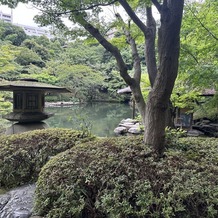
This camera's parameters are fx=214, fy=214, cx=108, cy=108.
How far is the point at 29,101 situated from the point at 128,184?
11.0 ft

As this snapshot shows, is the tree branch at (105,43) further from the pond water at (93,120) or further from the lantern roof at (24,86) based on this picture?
the lantern roof at (24,86)

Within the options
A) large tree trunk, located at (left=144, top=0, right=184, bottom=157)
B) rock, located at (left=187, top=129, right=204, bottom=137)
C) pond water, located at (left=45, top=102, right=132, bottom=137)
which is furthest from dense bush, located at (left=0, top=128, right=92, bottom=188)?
rock, located at (left=187, top=129, right=204, bottom=137)

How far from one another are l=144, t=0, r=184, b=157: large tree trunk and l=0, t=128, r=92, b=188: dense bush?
4.24 feet

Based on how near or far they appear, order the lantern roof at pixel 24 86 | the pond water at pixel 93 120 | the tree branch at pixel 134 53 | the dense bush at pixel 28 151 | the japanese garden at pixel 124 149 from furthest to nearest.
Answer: the pond water at pixel 93 120 < the lantern roof at pixel 24 86 < the tree branch at pixel 134 53 < the dense bush at pixel 28 151 < the japanese garden at pixel 124 149

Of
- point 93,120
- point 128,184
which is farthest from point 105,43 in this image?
point 93,120

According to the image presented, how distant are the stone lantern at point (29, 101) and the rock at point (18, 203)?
6.42ft

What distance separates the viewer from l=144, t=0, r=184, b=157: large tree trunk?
2531 millimetres

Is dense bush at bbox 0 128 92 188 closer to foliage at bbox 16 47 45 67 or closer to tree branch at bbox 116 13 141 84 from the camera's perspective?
tree branch at bbox 116 13 141 84

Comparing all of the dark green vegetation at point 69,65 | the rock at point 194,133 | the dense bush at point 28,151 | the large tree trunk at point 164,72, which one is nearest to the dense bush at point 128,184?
the large tree trunk at point 164,72

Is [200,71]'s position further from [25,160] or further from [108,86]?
[108,86]

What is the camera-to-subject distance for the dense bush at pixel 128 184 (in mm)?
2031

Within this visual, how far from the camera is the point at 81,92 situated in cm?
1978

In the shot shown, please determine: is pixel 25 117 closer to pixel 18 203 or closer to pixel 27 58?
pixel 18 203

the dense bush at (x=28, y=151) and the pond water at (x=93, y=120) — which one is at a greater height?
the dense bush at (x=28, y=151)
